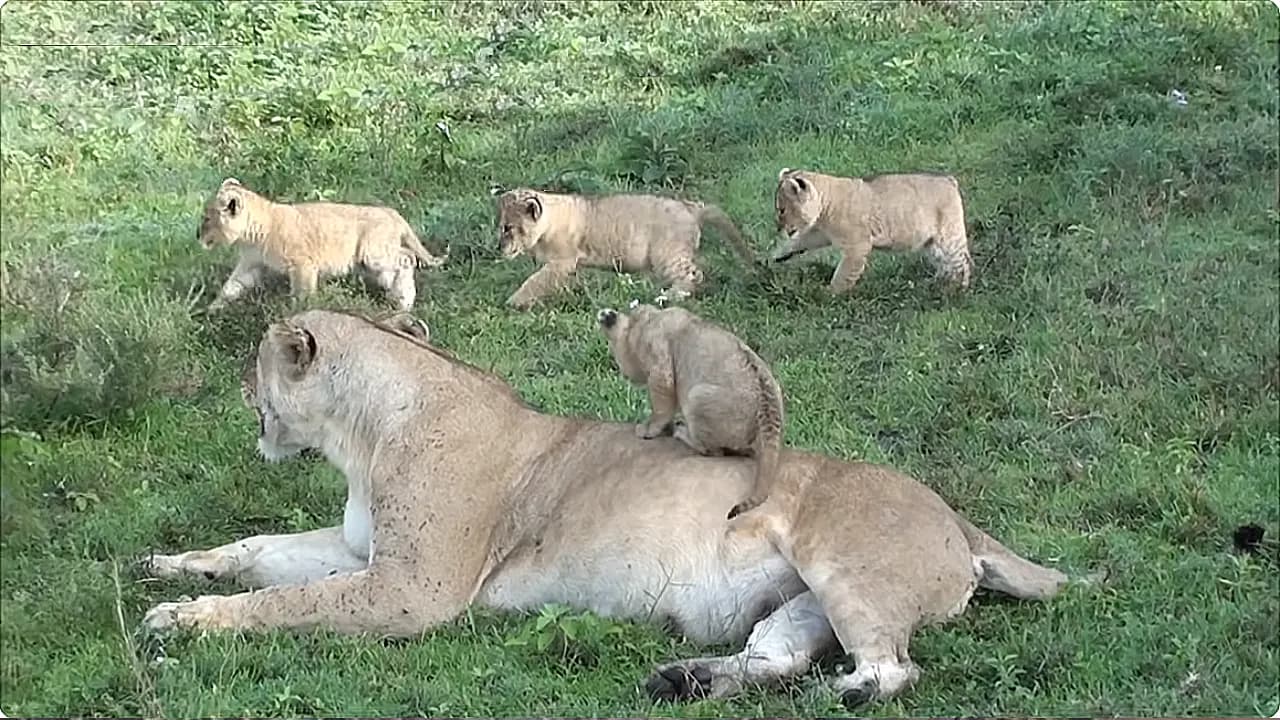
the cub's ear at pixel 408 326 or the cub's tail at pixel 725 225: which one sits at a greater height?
the cub's ear at pixel 408 326

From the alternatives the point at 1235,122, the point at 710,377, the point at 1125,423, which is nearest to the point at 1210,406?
the point at 1125,423

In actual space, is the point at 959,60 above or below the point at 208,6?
below

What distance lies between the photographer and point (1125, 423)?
569cm

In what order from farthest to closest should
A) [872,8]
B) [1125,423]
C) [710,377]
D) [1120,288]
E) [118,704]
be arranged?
[872,8] → [1120,288] → [1125,423] → [710,377] → [118,704]

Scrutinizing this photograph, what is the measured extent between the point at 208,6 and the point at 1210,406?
3.30m

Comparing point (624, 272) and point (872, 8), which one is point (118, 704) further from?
point (872, 8)

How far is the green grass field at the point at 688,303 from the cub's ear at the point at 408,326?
1.40 ft

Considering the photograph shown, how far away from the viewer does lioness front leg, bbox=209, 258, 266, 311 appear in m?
5.49

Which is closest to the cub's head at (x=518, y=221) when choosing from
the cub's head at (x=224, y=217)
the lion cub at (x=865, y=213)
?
the lion cub at (x=865, y=213)

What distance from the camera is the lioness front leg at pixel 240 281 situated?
5.49 m

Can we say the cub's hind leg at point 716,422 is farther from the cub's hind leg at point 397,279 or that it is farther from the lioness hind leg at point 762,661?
the cub's hind leg at point 397,279

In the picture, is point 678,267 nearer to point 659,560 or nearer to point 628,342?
point 628,342

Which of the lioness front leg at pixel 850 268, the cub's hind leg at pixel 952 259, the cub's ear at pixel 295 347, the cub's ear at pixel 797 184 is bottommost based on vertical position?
the lioness front leg at pixel 850 268

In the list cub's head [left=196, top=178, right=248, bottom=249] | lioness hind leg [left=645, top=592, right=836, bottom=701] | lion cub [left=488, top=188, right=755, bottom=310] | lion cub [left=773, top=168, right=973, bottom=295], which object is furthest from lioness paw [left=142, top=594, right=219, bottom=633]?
lion cub [left=773, top=168, right=973, bottom=295]
